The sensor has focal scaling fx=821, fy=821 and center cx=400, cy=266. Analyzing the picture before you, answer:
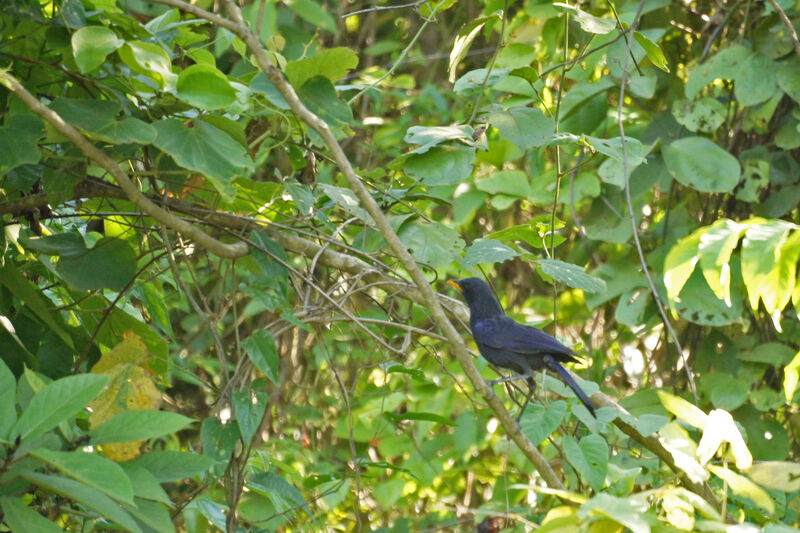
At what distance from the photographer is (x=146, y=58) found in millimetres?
1858

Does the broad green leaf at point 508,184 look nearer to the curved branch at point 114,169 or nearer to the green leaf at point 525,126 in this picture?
the green leaf at point 525,126

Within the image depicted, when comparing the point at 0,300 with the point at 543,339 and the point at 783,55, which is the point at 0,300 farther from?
the point at 783,55

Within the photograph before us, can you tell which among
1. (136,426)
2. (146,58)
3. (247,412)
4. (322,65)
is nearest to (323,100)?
(322,65)

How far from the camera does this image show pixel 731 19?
13.6 feet

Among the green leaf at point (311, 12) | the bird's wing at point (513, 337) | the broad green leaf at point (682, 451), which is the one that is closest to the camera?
the broad green leaf at point (682, 451)

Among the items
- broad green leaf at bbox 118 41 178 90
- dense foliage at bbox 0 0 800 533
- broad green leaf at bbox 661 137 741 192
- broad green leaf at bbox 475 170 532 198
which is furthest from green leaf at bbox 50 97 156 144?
broad green leaf at bbox 475 170 532 198

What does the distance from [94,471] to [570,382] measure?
1600 millimetres

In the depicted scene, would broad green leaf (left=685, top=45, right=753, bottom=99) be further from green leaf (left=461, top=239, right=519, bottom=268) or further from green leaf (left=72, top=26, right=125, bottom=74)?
green leaf (left=72, top=26, right=125, bottom=74)

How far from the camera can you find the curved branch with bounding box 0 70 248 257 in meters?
1.72

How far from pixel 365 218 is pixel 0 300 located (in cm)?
101

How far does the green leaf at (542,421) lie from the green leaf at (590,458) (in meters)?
0.05

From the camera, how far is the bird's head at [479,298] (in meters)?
3.29

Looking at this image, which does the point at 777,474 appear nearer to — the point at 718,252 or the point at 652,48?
the point at 718,252

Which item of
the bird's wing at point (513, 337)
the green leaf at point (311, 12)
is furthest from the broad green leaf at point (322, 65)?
the green leaf at point (311, 12)
